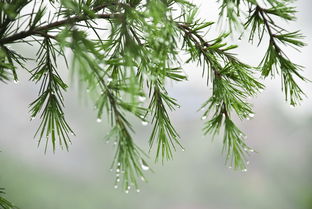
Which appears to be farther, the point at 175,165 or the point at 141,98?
the point at 175,165

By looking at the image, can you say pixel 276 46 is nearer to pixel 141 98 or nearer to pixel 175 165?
pixel 141 98

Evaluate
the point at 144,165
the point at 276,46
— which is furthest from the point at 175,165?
the point at 144,165

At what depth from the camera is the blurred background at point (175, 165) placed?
490cm

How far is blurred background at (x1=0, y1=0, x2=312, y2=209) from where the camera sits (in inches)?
193

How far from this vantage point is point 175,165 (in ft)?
17.6

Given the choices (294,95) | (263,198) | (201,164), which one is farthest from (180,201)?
(294,95)

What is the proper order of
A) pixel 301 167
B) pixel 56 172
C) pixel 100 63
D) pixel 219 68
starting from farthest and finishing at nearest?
1. pixel 301 167
2. pixel 56 172
3. pixel 219 68
4. pixel 100 63

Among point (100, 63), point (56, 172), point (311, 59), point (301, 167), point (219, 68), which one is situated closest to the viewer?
point (100, 63)

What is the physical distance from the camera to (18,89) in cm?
513

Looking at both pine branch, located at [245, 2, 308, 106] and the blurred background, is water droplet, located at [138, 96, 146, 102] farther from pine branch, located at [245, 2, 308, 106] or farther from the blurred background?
the blurred background

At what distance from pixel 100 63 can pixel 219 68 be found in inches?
9.4

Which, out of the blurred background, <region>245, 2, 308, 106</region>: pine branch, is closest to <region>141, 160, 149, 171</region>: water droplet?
<region>245, 2, 308, 106</region>: pine branch

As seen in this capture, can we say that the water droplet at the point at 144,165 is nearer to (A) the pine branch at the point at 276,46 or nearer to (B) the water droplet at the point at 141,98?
(B) the water droplet at the point at 141,98

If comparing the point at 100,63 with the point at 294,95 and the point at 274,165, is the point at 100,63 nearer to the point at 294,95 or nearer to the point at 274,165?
the point at 294,95
